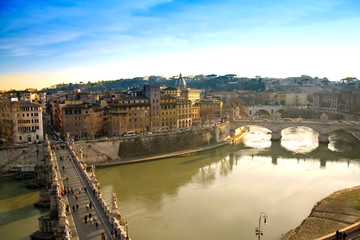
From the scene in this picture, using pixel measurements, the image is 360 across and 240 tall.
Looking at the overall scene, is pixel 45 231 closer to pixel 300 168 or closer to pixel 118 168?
pixel 118 168

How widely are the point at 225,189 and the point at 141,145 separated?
10.4 metres

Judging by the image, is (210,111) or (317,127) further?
(210,111)

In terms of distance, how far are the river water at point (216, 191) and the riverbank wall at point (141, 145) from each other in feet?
Result: 5.45

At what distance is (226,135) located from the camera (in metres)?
37.8

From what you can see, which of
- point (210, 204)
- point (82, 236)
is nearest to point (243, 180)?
point (210, 204)

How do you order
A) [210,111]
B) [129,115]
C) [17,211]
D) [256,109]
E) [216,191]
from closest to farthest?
[17,211], [216,191], [129,115], [210,111], [256,109]

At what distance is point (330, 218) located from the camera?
14.8 meters

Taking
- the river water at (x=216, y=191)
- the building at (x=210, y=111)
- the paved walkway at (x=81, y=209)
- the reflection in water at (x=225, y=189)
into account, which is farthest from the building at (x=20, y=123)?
the building at (x=210, y=111)

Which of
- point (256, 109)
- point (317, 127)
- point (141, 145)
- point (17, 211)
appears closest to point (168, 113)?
point (141, 145)

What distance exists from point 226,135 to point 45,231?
27.3m

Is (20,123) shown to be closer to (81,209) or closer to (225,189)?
(81,209)

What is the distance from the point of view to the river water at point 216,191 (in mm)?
14594

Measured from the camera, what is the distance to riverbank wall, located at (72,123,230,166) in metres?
25.7

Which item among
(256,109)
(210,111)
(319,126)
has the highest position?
(210,111)
